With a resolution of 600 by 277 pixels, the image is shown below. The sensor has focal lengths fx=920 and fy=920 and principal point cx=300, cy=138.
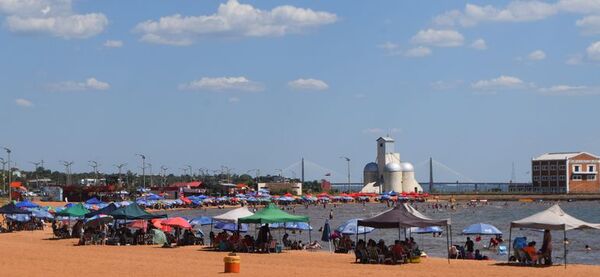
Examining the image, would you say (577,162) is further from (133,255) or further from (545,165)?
(133,255)

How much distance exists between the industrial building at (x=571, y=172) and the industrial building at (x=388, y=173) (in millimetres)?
26349

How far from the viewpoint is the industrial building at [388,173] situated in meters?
183

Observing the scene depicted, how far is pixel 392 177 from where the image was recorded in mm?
183000

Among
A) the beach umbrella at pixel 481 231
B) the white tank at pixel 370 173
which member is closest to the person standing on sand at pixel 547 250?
the beach umbrella at pixel 481 231

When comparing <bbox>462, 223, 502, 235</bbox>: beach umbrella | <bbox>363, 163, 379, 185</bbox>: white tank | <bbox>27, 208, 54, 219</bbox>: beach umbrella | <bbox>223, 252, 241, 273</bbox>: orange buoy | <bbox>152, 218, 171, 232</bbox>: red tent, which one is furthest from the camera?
<bbox>363, 163, 379, 185</bbox>: white tank

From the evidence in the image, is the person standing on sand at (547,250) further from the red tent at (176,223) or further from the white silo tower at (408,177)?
the white silo tower at (408,177)

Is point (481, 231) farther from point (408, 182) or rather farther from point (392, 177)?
point (408, 182)

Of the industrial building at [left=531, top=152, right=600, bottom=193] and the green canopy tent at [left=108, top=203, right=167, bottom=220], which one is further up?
the industrial building at [left=531, top=152, right=600, bottom=193]

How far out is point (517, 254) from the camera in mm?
30594

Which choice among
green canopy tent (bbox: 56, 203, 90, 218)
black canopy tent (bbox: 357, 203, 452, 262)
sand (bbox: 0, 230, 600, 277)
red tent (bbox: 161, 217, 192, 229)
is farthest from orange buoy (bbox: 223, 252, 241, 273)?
green canopy tent (bbox: 56, 203, 90, 218)

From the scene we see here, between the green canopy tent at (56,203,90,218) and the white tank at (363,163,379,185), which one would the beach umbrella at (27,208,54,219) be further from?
the white tank at (363,163,379,185)

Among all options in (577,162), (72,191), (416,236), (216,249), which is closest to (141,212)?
(216,249)

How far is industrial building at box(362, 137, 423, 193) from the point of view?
183 metres

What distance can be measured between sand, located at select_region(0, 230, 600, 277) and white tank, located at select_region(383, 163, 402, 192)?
14626 cm
